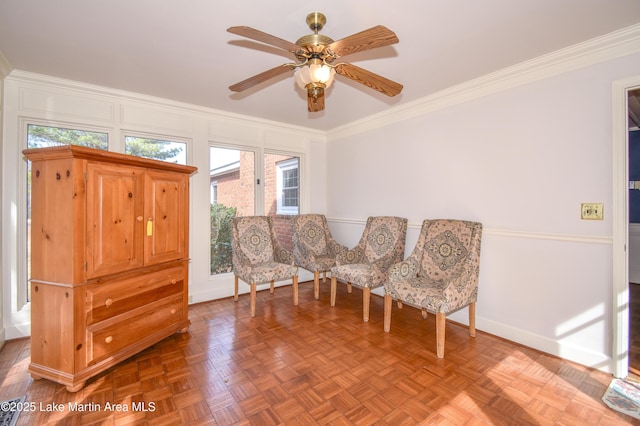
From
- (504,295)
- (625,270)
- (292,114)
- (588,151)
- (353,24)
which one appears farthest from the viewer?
(292,114)

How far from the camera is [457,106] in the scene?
3111 mm

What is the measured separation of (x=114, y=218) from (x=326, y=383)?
1.98 m

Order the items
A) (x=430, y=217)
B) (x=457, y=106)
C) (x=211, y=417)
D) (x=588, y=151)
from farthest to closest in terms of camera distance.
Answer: (x=430, y=217) → (x=457, y=106) → (x=588, y=151) → (x=211, y=417)

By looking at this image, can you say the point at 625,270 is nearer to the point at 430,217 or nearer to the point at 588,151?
the point at 588,151

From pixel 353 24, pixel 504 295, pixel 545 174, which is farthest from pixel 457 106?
pixel 504 295

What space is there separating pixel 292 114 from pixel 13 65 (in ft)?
8.89

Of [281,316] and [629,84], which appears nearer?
[629,84]

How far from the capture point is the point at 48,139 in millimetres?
2939

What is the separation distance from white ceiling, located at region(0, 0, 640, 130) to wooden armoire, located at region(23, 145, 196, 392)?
882mm

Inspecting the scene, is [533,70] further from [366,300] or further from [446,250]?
[366,300]

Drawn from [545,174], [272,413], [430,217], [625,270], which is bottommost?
[272,413]

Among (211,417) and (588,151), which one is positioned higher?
(588,151)

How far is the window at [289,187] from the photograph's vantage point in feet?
15.6

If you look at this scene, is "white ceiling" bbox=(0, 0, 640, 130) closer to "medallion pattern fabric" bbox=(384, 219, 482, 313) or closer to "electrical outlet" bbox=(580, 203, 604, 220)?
"electrical outlet" bbox=(580, 203, 604, 220)
